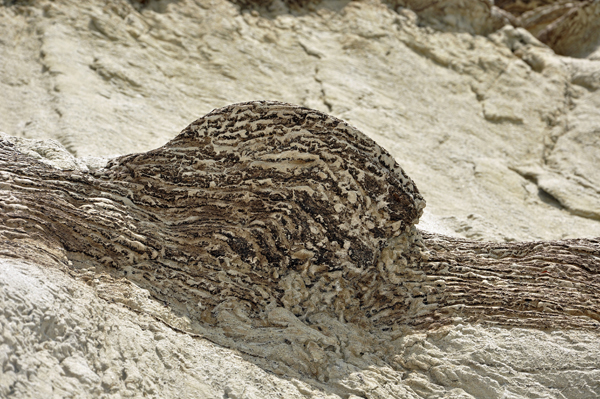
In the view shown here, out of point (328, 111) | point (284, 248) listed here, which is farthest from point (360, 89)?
point (284, 248)

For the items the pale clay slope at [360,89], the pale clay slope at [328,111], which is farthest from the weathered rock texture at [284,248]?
the pale clay slope at [360,89]

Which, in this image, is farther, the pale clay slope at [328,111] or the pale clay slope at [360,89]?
the pale clay slope at [360,89]

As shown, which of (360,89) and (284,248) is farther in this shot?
(360,89)

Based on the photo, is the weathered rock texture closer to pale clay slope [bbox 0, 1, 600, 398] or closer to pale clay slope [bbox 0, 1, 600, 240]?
pale clay slope [bbox 0, 1, 600, 398]

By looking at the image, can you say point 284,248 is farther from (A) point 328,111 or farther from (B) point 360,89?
(B) point 360,89

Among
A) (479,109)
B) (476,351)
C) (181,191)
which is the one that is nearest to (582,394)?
(476,351)

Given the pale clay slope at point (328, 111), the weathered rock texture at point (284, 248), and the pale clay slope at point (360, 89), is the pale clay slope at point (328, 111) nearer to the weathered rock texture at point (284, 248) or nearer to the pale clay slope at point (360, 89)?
the pale clay slope at point (360, 89)

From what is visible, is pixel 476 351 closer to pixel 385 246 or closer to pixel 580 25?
pixel 385 246
